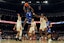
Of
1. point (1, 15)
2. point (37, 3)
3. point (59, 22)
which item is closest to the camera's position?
point (59, 22)

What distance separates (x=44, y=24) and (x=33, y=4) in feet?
57.5

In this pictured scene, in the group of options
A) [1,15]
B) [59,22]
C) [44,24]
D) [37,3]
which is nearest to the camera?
[44,24]

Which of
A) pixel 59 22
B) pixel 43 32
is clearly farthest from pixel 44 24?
pixel 59 22

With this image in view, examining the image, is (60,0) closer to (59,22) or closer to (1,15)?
(59,22)

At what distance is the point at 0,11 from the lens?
29859 mm

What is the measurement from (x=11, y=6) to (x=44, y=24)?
59.3ft

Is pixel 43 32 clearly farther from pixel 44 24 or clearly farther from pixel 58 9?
pixel 58 9

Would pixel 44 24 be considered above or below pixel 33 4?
above

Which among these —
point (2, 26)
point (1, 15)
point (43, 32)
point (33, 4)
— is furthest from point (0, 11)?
point (43, 32)

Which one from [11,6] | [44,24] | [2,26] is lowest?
[2,26]

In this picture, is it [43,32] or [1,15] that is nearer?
[43,32]

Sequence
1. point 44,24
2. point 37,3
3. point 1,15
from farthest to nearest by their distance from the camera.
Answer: point 37,3 → point 1,15 → point 44,24

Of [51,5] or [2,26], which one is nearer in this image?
[2,26]

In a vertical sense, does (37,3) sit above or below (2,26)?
above
